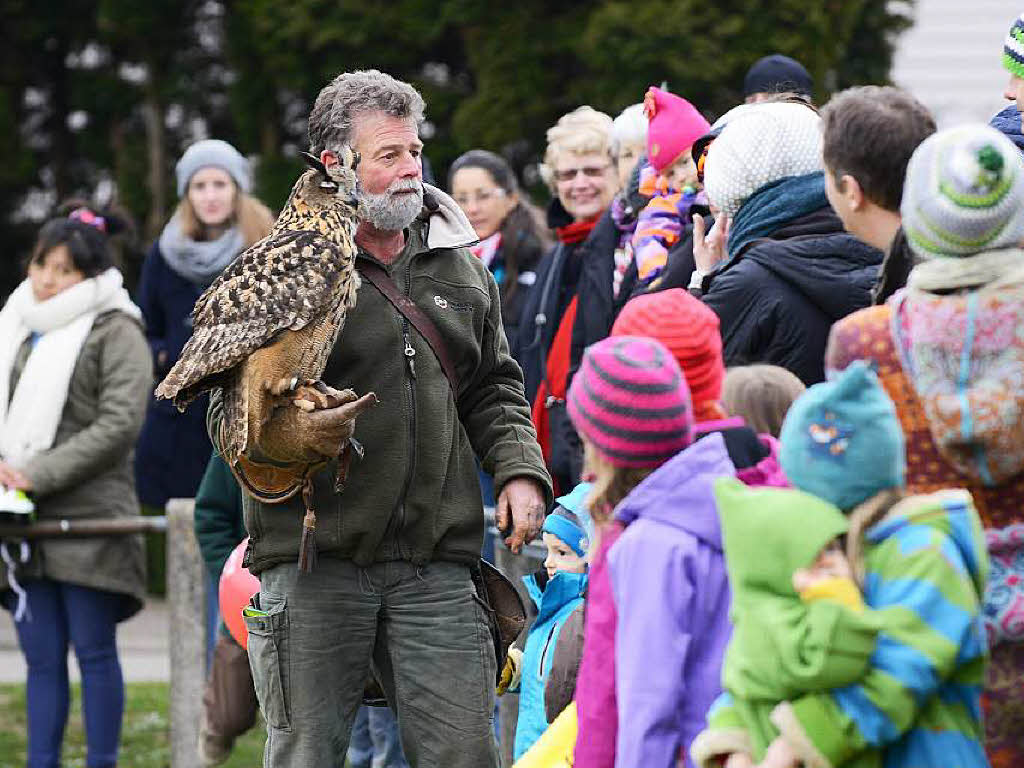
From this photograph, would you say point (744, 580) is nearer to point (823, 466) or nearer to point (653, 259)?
point (823, 466)

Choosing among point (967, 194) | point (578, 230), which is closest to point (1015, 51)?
point (967, 194)

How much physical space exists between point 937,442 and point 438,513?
1526 mm

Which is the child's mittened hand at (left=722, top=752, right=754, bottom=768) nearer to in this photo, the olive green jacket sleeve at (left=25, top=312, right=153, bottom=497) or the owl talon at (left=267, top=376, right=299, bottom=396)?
the owl talon at (left=267, top=376, right=299, bottom=396)

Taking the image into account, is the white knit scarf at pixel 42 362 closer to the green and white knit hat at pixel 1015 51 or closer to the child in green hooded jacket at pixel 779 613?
the green and white knit hat at pixel 1015 51

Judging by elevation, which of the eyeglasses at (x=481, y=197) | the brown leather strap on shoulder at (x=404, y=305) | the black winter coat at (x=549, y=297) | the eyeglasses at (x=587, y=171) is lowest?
the black winter coat at (x=549, y=297)

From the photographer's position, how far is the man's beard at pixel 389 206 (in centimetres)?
436

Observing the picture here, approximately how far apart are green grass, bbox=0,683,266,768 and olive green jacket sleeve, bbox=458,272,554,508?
10.7 ft

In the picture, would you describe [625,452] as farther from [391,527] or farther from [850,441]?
[391,527]

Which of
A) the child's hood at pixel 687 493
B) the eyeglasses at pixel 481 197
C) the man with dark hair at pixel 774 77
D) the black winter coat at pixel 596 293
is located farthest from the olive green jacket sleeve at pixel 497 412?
the eyeglasses at pixel 481 197

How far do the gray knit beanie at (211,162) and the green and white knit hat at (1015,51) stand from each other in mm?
3788

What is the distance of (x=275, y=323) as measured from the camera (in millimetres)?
4059

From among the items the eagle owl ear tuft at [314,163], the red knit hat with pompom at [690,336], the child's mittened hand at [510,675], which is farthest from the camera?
the child's mittened hand at [510,675]

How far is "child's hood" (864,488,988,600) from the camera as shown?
9.48ft

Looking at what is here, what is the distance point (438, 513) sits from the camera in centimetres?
→ 441
